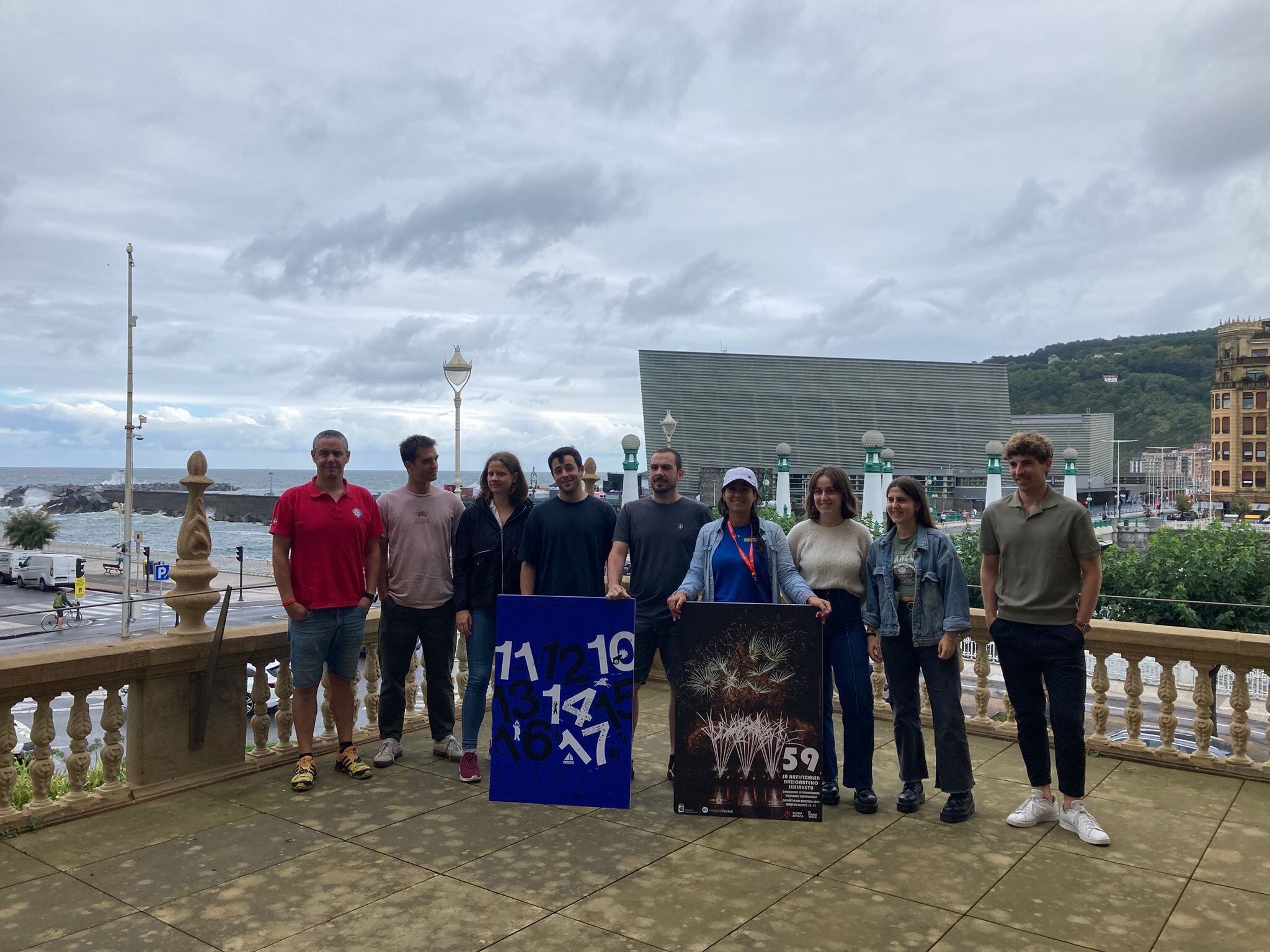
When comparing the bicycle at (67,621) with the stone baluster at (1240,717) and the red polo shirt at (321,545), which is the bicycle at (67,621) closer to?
the red polo shirt at (321,545)

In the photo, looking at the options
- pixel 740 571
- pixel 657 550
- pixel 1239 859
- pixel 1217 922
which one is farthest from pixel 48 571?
pixel 1217 922

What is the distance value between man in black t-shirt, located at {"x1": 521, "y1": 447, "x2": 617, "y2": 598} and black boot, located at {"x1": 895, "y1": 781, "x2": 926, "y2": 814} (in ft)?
6.28

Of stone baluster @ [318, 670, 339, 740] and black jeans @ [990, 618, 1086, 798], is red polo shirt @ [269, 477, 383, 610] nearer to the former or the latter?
stone baluster @ [318, 670, 339, 740]

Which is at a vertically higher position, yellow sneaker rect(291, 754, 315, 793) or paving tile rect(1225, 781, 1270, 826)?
yellow sneaker rect(291, 754, 315, 793)

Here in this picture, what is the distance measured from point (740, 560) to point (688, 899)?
1.71m

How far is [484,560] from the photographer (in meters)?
5.33

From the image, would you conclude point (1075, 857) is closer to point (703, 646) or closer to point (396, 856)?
point (703, 646)

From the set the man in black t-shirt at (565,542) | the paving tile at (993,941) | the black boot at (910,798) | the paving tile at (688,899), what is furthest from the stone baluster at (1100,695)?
the man in black t-shirt at (565,542)

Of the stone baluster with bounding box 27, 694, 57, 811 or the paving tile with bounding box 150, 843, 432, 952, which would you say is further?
the stone baluster with bounding box 27, 694, 57, 811

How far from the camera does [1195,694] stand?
18.1 feet

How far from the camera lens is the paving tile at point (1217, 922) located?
327 cm

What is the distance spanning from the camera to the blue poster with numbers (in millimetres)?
4777

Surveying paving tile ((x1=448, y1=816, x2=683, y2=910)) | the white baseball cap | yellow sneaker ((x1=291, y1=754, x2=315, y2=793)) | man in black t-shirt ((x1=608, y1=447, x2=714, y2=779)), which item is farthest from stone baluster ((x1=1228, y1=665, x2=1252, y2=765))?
yellow sneaker ((x1=291, y1=754, x2=315, y2=793))

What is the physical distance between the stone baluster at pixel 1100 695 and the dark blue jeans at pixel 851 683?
1.81 m
